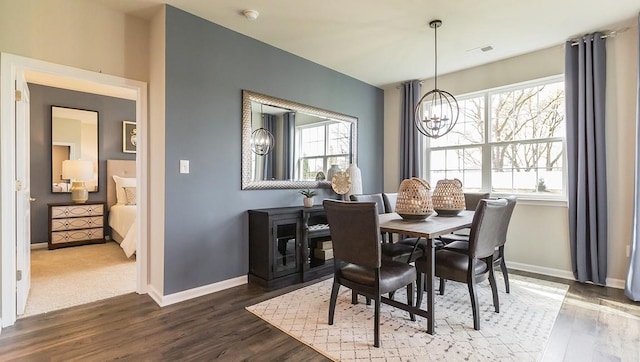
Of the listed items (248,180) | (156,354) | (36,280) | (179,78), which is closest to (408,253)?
(248,180)

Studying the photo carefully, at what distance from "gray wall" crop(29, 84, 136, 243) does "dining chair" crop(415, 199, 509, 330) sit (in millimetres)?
5585

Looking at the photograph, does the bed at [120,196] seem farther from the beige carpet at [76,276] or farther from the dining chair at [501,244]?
the dining chair at [501,244]

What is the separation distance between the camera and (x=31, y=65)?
94.8 inches

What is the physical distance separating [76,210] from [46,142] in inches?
46.5

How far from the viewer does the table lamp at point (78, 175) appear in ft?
15.9

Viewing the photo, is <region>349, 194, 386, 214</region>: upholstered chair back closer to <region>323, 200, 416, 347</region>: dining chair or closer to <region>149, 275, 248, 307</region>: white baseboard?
<region>323, 200, 416, 347</region>: dining chair

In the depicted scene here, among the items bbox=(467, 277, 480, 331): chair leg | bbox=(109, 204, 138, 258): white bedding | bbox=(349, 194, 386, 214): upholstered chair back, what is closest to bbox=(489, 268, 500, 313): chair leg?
bbox=(467, 277, 480, 331): chair leg

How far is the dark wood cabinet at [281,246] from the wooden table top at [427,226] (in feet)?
3.44

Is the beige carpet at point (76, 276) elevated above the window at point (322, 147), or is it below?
below

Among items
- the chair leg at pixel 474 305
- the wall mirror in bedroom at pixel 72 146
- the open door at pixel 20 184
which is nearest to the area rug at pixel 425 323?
the chair leg at pixel 474 305

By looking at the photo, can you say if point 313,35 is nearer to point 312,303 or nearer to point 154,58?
point 154,58

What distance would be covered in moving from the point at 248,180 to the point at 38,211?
3.93 meters

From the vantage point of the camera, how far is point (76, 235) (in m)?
4.93

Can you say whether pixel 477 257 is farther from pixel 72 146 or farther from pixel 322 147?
pixel 72 146
